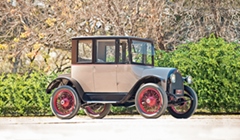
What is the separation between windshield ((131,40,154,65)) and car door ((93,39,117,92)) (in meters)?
0.45

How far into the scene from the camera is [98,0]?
16859mm

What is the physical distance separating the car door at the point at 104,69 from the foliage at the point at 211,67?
611 cm

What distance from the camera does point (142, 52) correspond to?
839cm

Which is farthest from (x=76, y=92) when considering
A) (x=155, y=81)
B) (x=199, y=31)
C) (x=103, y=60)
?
(x=199, y=31)

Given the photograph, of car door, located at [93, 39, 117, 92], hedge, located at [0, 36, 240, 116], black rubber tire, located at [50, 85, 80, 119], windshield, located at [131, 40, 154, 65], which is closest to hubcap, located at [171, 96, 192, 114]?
windshield, located at [131, 40, 154, 65]

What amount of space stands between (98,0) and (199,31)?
3.50 metres

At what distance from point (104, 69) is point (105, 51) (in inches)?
16.3

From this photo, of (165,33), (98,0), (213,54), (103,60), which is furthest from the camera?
(165,33)

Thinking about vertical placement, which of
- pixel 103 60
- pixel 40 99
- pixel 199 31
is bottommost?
pixel 40 99

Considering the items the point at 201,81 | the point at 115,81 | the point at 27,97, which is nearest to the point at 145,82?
the point at 115,81

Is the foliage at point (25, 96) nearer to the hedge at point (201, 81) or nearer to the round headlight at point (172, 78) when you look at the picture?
the hedge at point (201, 81)

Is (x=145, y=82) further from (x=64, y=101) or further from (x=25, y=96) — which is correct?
(x=25, y=96)

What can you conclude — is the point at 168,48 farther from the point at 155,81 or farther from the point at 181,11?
the point at 155,81

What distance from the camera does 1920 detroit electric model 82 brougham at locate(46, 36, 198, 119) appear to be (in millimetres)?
7504
